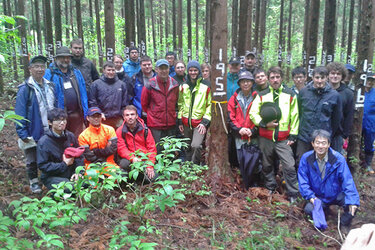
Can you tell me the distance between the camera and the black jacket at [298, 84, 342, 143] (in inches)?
191

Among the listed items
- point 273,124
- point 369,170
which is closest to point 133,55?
point 273,124

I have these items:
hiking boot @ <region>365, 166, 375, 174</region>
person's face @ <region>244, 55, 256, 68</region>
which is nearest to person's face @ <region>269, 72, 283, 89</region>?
person's face @ <region>244, 55, 256, 68</region>

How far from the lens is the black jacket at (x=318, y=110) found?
485 cm

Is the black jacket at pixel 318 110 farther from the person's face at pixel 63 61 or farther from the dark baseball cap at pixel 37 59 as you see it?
the dark baseball cap at pixel 37 59

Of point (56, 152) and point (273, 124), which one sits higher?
point (273, 124)

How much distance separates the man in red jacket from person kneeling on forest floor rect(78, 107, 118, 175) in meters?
1.02

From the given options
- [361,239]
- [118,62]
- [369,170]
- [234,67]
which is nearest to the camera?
[361,239]

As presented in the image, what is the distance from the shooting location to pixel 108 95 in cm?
588

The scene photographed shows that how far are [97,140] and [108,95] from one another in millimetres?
1147

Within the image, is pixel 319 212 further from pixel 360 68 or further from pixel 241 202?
pixel 360 68

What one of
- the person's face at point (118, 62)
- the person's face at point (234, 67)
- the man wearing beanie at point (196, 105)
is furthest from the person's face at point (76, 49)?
the person's face at point (234, 67)

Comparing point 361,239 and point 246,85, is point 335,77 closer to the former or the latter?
point 246,85

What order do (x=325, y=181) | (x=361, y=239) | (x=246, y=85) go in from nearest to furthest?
(x=361, y=239) → (x=325, y=181) → (x=246, y=85)

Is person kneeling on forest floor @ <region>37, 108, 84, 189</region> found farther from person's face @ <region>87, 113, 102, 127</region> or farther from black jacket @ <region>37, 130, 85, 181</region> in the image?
person's face @ <region>87, 113, 102, 127</region>
